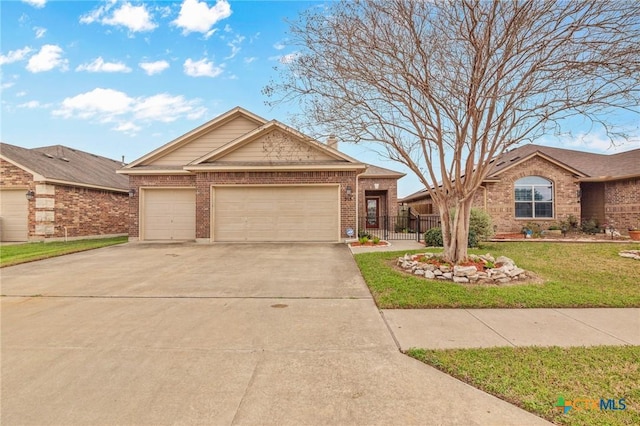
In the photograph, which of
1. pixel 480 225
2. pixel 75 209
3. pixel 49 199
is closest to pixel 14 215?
pixel 49 199

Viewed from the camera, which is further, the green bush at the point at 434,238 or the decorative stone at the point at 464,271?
the green bush at the point at 434,238

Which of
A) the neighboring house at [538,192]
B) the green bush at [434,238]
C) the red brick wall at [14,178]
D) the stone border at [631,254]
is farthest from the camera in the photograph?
the neighboring house at [538,192]

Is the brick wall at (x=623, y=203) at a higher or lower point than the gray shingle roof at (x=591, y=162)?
lower

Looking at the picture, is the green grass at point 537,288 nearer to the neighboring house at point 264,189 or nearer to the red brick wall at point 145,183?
the neighboring house at point 264,189

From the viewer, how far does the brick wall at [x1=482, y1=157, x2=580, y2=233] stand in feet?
51.9

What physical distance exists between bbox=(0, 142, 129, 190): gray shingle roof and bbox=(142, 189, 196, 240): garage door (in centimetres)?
465

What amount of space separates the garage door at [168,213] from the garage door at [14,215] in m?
5.96

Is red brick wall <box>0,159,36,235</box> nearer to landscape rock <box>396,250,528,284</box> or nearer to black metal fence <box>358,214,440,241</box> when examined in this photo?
black metal fence <box>358,214,440,241</box>

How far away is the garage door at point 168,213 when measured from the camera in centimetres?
1399

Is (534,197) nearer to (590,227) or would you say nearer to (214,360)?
(590,227)

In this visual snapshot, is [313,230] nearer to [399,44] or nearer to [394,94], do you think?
[394,94]

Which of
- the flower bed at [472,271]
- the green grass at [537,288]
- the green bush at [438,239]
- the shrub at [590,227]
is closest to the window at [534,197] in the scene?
the shrub at [590,227]

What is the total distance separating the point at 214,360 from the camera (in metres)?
3.26

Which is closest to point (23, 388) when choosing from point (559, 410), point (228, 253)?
point (559, 410)
